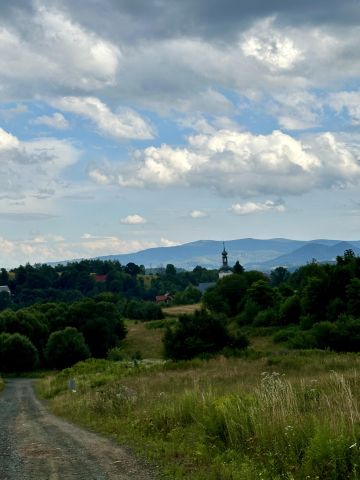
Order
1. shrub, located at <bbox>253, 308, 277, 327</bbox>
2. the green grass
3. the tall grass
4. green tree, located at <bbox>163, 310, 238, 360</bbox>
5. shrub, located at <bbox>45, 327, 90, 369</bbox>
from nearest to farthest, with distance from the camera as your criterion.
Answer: the tall grass, green tree, located at <bbox>163, 310, 238, 360</bbox>, shrub, located at <bbox>45, 327, 90, 369</bbox>, shrub, located at <bbox>253, 308, 277, 327</bbox>, the green grass

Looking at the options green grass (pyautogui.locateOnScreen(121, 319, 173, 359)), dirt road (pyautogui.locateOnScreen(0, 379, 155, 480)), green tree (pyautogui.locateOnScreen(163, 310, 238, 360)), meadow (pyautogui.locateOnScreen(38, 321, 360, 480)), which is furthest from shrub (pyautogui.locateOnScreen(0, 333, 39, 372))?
meadow (pyautogui.locateOnScreen(38, 321, 360, 480))

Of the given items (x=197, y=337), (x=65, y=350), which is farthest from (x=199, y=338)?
(x=65, y=350)

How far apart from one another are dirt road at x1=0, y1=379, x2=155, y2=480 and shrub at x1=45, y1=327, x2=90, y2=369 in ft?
215

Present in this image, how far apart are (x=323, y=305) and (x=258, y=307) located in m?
18.8

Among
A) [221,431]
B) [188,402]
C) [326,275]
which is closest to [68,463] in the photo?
[221,431]

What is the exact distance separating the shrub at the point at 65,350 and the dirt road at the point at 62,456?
65.4 metres

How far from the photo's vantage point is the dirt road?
473 inches

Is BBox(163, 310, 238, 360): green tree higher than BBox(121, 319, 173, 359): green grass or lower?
higher

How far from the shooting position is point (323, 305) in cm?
7981

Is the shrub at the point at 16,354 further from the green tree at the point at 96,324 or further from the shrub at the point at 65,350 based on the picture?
the green tree at the point at 96,324

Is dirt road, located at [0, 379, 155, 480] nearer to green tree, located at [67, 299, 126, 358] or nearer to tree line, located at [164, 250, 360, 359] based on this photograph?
tree line, located at [164, 250, 360, 359]

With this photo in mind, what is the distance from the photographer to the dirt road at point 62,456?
1202 centimetres

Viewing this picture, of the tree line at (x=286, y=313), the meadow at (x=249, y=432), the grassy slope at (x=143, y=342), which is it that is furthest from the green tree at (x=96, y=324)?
the meadow at (x=249, y=432)

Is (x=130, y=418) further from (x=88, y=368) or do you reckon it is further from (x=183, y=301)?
(x=183, y=301)
